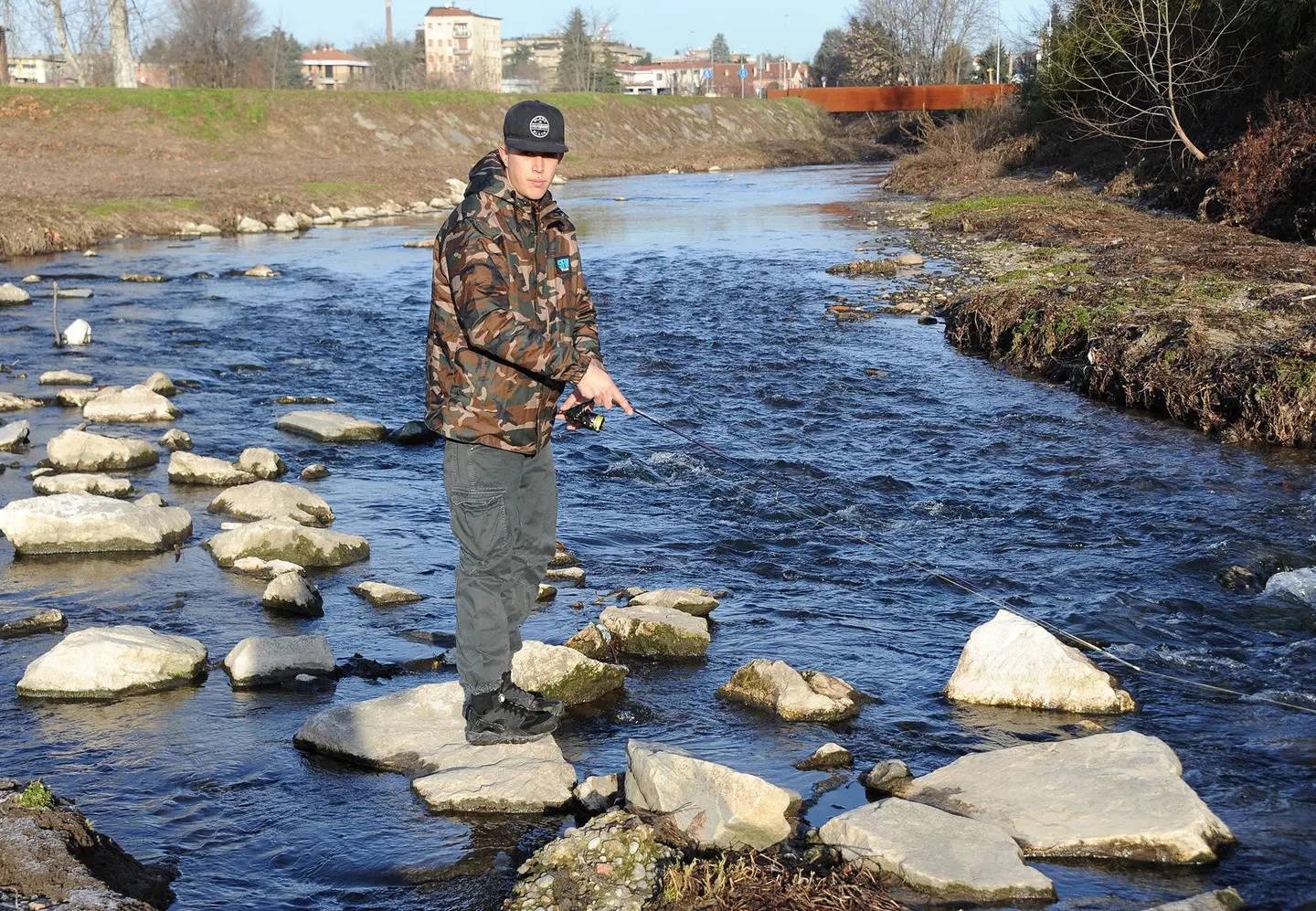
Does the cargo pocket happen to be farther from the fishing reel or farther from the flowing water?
the flowing water

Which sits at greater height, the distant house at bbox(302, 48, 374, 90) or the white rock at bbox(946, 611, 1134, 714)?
the distant house at bbox(302, 48, 374, 90)

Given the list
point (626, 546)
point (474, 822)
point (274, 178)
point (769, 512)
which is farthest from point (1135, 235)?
point (274, 178)

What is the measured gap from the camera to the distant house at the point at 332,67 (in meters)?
144

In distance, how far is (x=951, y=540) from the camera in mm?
7910

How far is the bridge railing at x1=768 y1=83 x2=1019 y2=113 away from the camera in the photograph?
214ft

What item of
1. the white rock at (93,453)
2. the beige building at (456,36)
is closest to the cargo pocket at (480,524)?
the white rock at (93,453)

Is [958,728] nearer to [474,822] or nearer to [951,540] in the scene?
[474,822]

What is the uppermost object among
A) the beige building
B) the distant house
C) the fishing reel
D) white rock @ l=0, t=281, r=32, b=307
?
the beige building

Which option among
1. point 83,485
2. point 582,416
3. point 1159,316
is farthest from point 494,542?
point 1159,316

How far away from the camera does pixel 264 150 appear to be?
46.5m

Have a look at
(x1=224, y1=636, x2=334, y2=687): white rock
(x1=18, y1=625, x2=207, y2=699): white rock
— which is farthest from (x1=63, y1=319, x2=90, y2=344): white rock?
(x1=224, y1=636, x2=334, y2=687): white rock

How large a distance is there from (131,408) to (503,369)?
8194mm

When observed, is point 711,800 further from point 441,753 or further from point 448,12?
point 448,12

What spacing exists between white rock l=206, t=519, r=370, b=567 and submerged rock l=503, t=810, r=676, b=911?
3.85 metres
